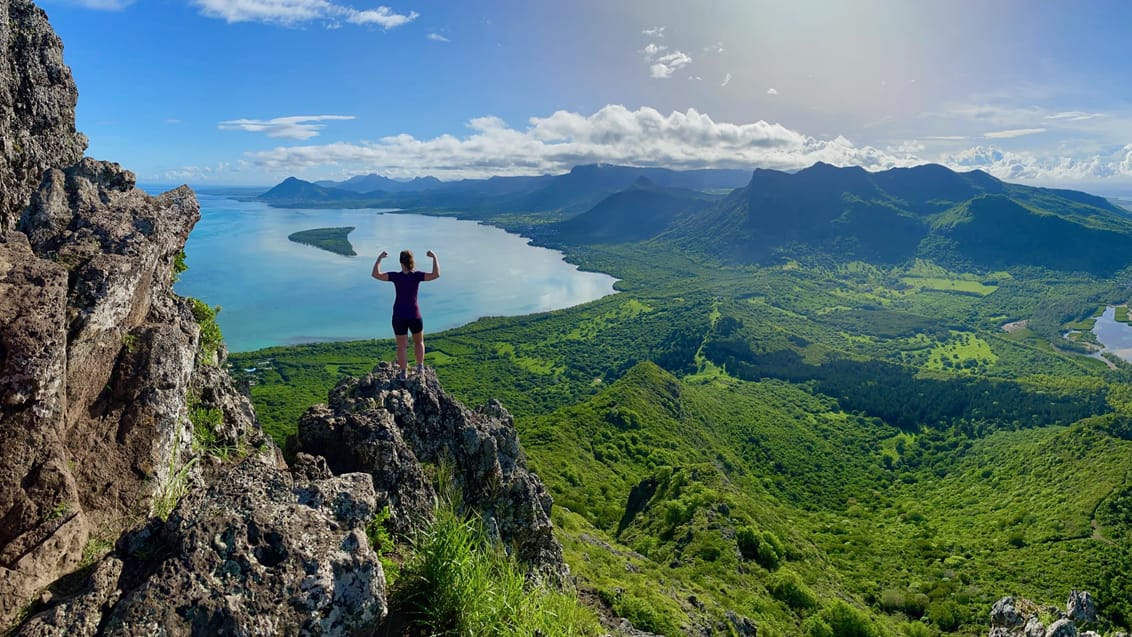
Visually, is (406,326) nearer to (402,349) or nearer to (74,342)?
(402,349)

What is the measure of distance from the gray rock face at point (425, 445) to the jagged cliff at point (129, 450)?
2.6 inches

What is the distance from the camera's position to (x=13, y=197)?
7582 millimetres

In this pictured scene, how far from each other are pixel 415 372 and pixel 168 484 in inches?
270

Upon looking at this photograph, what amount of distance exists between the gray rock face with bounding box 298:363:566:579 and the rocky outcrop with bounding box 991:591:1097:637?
21852 mm

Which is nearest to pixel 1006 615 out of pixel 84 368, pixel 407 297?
pixel 407 297

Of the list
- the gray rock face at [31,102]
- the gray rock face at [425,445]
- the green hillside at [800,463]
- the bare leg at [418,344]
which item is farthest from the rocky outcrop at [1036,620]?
the gray rock face at [31,102]

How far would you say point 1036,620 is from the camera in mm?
25016

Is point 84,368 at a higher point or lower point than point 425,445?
higher

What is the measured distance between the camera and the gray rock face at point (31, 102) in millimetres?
8039

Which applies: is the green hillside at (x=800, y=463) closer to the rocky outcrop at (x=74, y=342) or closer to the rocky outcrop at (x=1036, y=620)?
the rocky outcrop at (x=74, y=342)

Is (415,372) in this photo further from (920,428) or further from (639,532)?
(920,428)

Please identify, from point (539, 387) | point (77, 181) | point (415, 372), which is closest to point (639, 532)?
point (415, 372)

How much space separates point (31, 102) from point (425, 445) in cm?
889

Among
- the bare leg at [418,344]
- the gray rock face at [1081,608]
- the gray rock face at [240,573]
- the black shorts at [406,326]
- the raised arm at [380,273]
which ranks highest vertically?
the raised arm at [380,273]
